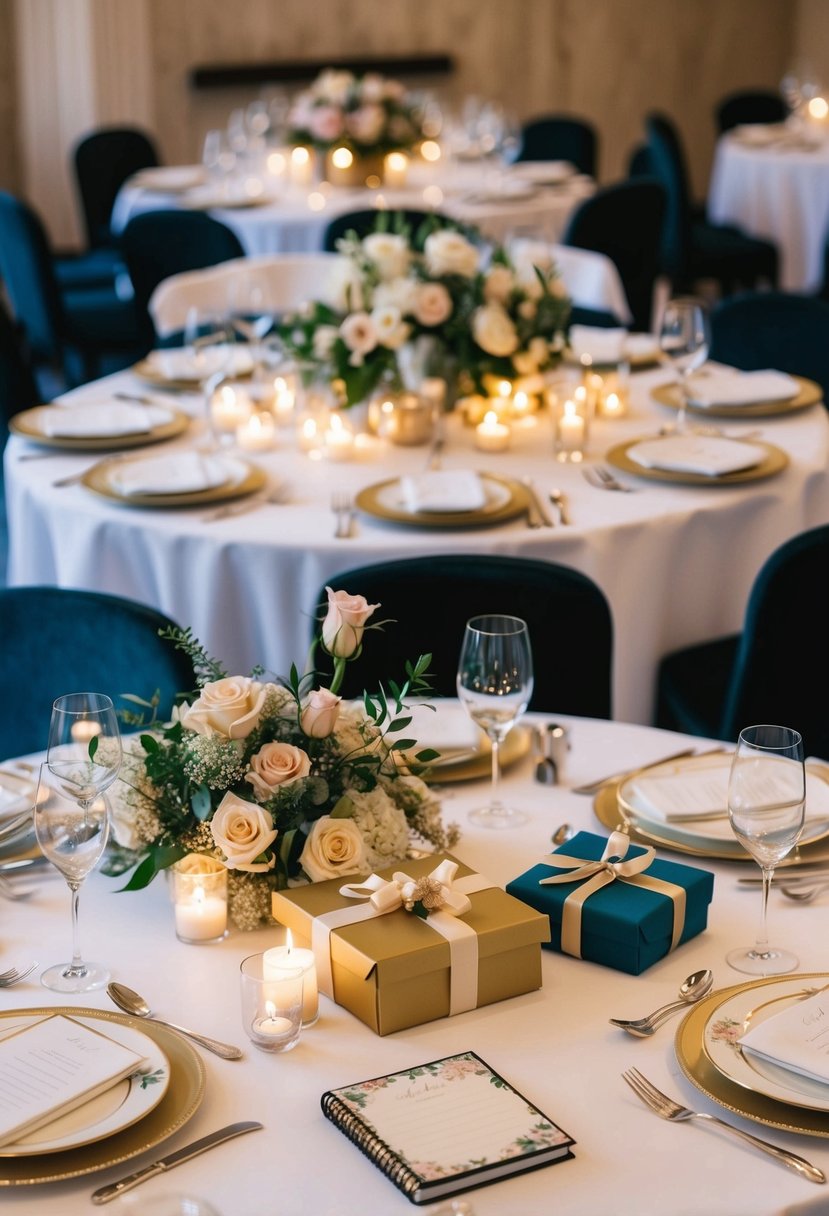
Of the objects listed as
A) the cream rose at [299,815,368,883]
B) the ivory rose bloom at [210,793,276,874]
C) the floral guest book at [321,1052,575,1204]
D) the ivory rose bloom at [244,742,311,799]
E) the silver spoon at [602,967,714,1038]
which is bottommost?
the silver spoon at [602,967,714,1038]

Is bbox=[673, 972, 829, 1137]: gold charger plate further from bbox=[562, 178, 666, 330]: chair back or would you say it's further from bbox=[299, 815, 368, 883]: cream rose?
bbox=[562, 178, 666, 330]: chair back

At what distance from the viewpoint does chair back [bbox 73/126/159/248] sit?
7.47 m

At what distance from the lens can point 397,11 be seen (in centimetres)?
959

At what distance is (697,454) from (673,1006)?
5.98 ft

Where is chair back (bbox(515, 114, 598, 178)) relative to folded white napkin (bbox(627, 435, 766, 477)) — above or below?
above

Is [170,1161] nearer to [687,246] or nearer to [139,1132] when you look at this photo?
[139,1132]

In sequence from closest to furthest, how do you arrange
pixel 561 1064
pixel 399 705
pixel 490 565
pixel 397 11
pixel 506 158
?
pixel 561 1064 < pixel 399 705 < pixel 490 565 < pixel 506 158 < pixel 397 11

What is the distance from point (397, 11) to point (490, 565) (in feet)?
26.5

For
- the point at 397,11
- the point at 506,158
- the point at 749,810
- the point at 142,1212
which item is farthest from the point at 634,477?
the point at 397,11

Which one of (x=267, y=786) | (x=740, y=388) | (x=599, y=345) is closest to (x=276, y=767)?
(x=267, y=786)

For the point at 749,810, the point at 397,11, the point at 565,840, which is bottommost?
the point at 565,840

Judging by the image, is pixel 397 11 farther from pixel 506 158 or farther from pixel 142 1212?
pixel 142 1212

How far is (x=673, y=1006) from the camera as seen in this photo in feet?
4.66

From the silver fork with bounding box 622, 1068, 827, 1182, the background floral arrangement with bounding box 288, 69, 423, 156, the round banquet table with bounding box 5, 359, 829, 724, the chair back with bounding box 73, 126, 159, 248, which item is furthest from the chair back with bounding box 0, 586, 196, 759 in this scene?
the chair back with bounding box 73, 126, 159, 248
